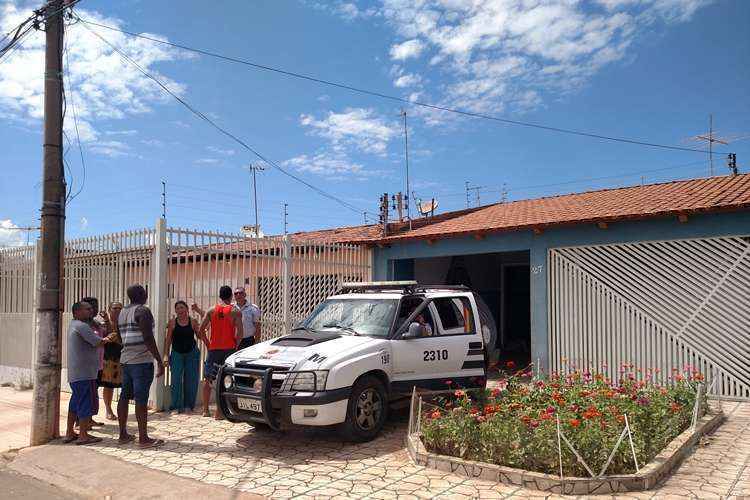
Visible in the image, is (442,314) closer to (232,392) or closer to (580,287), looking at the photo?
(232,392)

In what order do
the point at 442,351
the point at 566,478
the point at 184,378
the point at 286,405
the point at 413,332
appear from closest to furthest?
the point at 566,478
the point at 286,405
the point at 413,332
the point at 442,351
the point at 184,378

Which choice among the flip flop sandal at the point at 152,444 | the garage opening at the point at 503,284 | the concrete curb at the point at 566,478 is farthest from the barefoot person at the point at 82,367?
the garage opening at the point at 503,284

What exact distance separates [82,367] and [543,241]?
25.9 ft

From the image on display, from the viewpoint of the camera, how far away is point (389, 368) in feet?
24.3

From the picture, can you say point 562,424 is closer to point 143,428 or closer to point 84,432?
point 143,428

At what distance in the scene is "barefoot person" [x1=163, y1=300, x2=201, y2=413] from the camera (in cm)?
871

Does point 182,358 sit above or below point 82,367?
→ below

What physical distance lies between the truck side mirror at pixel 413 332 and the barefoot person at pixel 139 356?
2917 mm

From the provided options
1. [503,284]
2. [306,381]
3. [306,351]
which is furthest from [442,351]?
[503,284]

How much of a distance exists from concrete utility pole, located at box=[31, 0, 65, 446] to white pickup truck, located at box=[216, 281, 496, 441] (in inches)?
85.3

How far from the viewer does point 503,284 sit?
17656 mm

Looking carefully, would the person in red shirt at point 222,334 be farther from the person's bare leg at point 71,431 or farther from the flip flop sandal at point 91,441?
the person's bare leg at point 71,431

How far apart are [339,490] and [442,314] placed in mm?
3329

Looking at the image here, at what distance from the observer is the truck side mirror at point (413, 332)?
7.57 m
